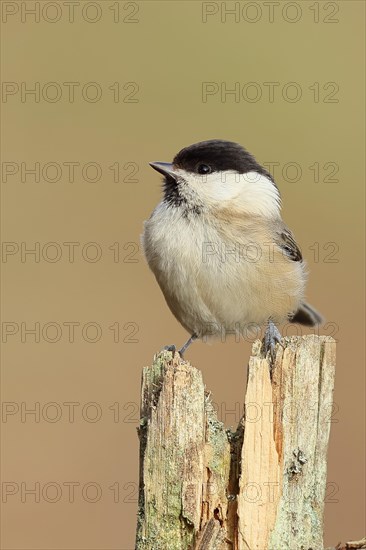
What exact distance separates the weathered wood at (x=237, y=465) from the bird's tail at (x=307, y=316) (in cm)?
204

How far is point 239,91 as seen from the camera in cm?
883

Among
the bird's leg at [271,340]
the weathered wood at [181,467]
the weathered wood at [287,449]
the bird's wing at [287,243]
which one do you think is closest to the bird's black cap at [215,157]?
the bird's wing at [287,243]

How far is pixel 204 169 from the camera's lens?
452cm

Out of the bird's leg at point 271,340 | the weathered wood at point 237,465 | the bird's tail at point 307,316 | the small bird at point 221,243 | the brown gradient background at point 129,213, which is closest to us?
the weathered wood at point 237,465

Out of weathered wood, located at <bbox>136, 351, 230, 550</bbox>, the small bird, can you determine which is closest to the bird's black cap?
the small bird

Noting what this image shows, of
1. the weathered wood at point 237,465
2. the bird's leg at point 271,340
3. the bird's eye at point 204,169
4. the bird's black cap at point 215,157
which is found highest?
the bird's black cap at point 215,157

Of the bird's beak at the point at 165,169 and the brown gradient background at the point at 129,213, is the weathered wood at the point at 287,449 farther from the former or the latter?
the brown gradient background at the point at 129,213

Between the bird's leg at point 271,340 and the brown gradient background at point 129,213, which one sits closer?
the bird's leg at point 271,340

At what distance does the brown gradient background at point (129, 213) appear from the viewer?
596cm

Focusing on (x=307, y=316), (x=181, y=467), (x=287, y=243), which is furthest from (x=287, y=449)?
(x=307, y=316)

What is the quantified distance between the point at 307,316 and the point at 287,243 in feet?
2.44

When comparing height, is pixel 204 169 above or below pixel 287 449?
above

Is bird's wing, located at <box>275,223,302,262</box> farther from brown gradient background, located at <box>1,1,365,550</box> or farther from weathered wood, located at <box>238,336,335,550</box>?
weathered wood, located at <box>238,336,335,550</box>

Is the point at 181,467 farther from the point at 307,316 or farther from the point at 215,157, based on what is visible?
the point at 307,316
